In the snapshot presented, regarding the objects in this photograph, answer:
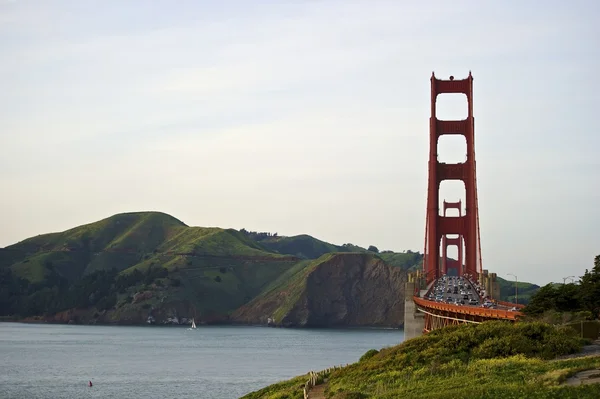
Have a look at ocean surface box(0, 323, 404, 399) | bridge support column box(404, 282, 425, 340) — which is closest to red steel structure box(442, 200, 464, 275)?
ocean surface box(0, 323, 404, 399)

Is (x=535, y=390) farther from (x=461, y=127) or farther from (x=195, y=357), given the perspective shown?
(x=195, y=357)

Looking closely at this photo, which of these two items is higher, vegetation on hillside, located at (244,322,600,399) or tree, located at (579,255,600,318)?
tree, located at (579,255,600,318)

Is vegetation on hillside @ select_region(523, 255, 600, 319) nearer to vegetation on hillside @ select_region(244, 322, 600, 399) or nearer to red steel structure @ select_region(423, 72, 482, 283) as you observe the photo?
vegetation on hillside @ select_region(244, 322, 600, 399)

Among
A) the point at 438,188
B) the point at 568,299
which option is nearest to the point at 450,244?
the point at 438,188

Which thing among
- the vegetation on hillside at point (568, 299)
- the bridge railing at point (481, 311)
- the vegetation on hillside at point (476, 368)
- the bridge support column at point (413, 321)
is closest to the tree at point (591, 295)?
the vegetation on hillside at point (568, 299)

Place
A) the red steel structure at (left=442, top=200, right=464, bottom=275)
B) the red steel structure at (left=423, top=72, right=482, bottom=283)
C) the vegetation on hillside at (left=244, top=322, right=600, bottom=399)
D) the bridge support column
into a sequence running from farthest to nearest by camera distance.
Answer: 1. the red steel structure at (left=442, top=200, right=464, bottom=275)
2. the red steel structure at (left=423, top=72, right=482, bottom=283)
3. the bridge support column
4. the vegetation on hillside at (left=244, top=322, right=600, bottom=399)

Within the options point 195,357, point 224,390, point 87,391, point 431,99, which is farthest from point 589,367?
point 195,357

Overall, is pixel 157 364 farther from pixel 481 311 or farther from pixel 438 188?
pixel 481 311
